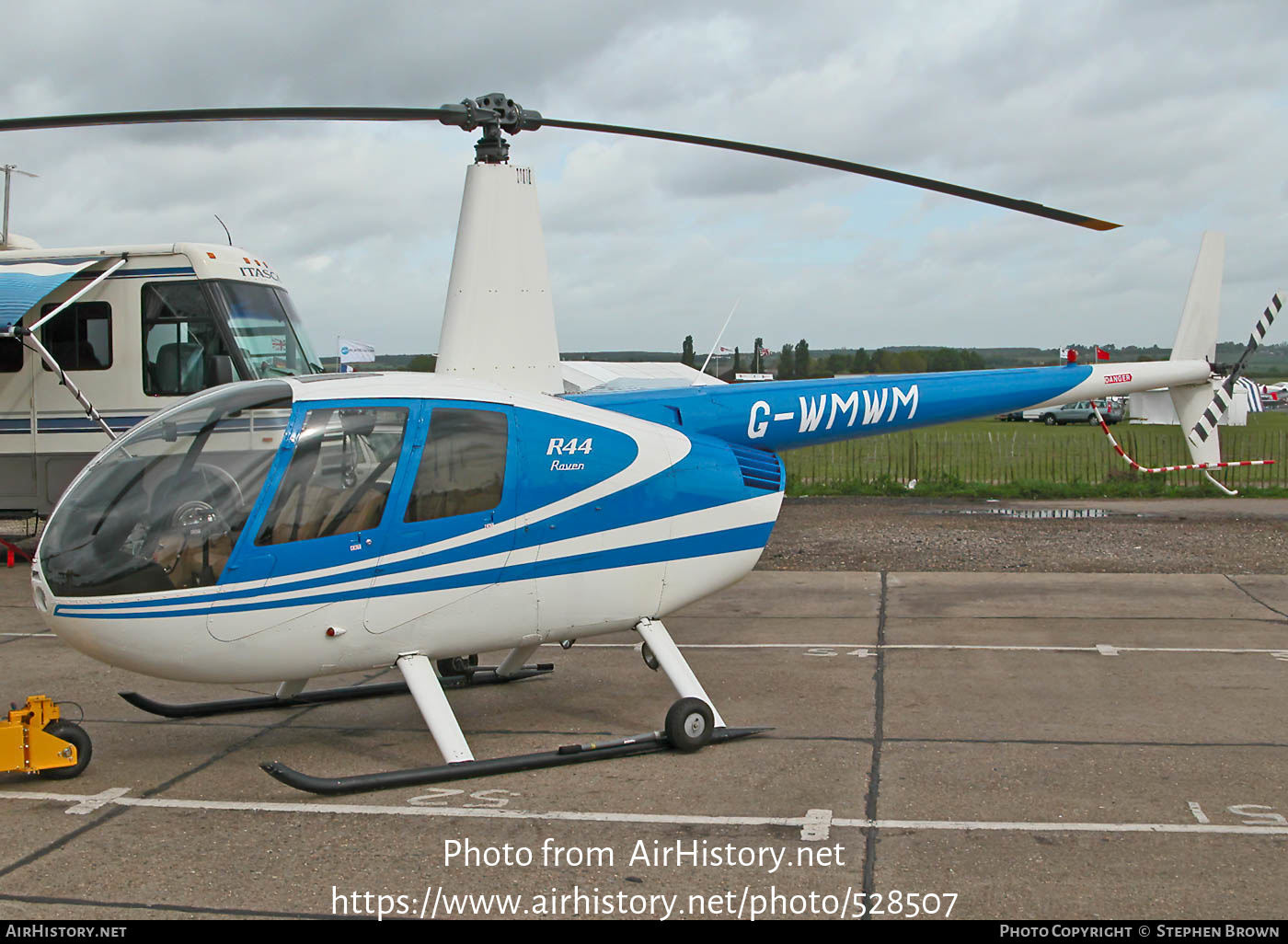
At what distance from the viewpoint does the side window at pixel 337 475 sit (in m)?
5.84

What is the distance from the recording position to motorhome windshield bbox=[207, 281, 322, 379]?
12.7 meters

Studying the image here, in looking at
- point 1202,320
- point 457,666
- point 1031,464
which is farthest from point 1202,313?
point 1031,464

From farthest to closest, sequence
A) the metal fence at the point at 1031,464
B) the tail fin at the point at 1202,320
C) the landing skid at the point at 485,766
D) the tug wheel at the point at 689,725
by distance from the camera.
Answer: the metal fence at the point at 1031,464 → the tail fin at the point at 1202,320 → the tug wheel at the point at 689,725 → the landing skid at the point at 485,766

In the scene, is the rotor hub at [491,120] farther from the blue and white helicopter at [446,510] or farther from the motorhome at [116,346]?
the motorhome at [116,346]

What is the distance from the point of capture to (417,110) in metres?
7.00

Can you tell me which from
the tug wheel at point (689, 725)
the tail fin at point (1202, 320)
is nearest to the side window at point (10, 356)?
the tug wheel at point (689, 725)

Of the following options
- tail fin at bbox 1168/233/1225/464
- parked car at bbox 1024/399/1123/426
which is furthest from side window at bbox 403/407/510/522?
parked car at bbox 1024/399/1123/426

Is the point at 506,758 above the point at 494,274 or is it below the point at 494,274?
below

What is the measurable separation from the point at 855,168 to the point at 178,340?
8422mm

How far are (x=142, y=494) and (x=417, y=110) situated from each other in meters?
2.88

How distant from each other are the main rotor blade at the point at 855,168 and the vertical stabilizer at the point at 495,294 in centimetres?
60

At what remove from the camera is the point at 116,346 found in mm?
12867

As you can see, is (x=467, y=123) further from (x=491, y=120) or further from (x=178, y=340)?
(x=178, y=340)

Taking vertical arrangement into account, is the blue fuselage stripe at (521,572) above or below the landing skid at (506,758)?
above
